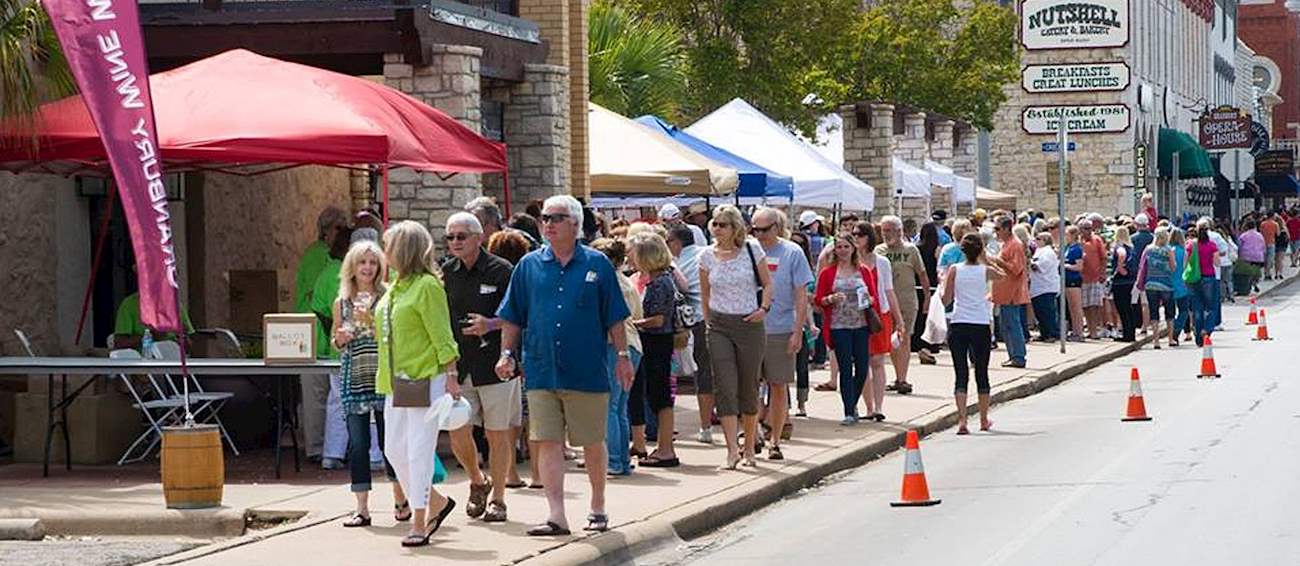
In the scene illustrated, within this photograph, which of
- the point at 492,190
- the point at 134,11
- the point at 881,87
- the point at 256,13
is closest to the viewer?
the point at 134,11

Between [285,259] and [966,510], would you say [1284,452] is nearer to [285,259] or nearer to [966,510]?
[966,510]

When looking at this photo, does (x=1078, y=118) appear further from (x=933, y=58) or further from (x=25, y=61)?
(x=933, y=58)

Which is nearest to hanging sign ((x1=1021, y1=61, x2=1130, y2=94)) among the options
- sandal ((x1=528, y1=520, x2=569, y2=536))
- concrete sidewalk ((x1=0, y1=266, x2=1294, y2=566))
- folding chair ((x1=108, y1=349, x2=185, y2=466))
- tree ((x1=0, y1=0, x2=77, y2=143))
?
concrete sidewalk ((x1=0, y1=266, x2=1294, y2=566))

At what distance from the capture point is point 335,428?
15.5 m

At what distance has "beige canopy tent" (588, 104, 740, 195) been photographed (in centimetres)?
2430

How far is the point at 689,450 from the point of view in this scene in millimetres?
17109

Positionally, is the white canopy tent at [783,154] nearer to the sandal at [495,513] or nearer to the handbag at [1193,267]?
the handbag at [1193,267]

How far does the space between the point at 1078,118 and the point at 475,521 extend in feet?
61.2

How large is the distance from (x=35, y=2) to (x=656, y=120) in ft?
41.0

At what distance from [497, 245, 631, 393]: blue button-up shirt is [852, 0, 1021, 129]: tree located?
117ft

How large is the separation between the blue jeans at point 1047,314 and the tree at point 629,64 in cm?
752

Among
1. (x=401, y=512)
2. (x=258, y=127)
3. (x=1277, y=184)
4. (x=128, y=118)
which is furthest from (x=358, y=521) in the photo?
(x=1277, y=184)

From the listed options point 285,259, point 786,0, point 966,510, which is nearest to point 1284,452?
point 966,510

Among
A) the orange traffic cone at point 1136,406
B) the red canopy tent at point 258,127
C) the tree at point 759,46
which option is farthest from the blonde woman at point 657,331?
the tree at point 759,46
